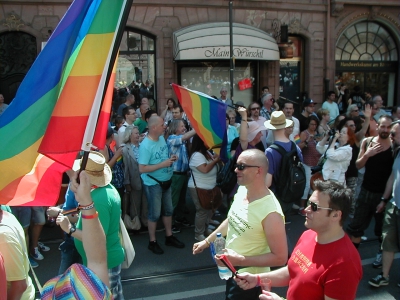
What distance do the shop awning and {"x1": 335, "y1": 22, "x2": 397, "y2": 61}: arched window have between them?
3.70 m

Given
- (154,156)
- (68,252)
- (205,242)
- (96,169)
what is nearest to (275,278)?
(205,242)

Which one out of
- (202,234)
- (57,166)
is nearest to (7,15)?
(202,234)

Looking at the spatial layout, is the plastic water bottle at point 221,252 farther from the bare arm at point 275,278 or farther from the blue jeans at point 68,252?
the blue jeans at point 68,252

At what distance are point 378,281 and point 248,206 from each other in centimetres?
248

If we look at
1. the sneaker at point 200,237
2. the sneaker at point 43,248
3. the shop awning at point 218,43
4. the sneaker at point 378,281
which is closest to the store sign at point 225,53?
the shop awning at point 218,43

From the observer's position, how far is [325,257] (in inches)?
94.1

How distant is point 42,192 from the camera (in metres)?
2.78

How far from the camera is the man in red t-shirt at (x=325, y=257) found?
2.29m

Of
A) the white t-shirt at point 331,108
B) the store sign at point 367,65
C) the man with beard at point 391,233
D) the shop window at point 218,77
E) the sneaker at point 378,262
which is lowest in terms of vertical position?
the sneaker at point 378,262

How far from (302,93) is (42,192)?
13.2 m

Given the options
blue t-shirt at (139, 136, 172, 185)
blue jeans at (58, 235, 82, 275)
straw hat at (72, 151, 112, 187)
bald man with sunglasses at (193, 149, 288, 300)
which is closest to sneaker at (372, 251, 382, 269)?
bald man with sunglasses at (193, 149, 288, 300)

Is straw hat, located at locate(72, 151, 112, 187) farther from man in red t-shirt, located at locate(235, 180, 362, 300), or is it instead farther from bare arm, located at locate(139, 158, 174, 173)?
bare arm, located at locate(139, 158, 174, 173)

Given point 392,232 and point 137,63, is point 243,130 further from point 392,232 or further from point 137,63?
point 137,63

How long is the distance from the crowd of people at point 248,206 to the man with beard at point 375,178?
0.04 feet
